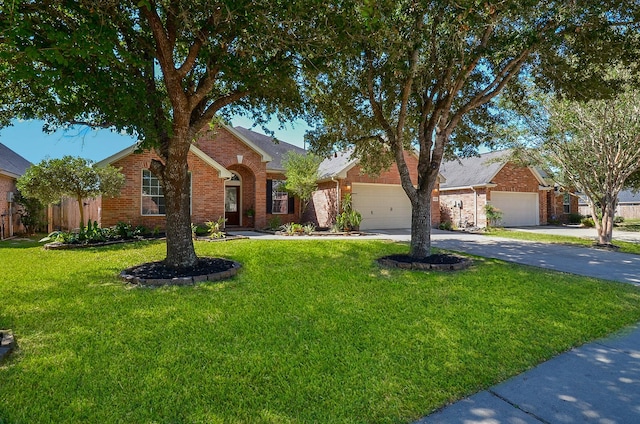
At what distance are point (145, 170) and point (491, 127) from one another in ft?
40.7

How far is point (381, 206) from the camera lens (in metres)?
18.1

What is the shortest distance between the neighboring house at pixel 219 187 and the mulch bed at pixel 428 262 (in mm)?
7067

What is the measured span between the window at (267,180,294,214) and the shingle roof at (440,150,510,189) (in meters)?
9.04

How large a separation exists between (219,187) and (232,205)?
2755 millimetres

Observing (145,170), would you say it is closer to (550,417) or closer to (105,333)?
(105,333)

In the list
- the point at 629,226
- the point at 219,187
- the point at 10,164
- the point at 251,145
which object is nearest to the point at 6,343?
the point at 219,187

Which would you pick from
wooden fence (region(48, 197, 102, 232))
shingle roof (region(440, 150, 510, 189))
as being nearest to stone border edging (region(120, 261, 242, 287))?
wooden fence (region(48, 197, 102, 232))

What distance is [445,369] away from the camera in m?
3.08

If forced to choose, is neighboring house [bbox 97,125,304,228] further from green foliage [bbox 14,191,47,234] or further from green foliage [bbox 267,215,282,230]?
green foliage [bbox 14,191,47,234]

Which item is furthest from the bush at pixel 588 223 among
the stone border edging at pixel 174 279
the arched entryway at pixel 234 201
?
the stone border edging at pixel 174 279

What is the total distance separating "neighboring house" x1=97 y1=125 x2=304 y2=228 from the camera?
497 inches

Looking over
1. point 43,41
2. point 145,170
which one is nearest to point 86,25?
point 43,41

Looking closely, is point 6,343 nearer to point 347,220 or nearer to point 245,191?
point 347,220

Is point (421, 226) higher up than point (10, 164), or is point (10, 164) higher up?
point (10, 164)
